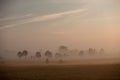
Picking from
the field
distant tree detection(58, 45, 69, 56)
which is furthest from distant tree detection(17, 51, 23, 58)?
distant tree detection(58, 45, 69, 56)

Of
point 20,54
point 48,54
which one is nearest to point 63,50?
point 48,54

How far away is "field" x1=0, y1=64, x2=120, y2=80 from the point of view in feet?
6.27

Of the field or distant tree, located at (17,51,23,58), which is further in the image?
distant tree, located at (17,51,23,58)

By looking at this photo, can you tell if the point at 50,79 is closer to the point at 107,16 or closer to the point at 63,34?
the point at 63,34

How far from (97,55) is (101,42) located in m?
0.12

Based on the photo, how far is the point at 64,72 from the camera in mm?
1946

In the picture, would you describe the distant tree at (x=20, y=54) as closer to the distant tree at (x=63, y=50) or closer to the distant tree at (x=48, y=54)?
the distant tree at (x=48, y=54)

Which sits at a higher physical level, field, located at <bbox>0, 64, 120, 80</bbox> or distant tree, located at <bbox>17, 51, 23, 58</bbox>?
distant tree, located at <bbox>17, 51, 23, 58</bbox>

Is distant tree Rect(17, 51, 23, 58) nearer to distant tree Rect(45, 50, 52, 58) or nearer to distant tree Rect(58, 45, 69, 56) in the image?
distant tree Rect(45, 50, 52, 58)

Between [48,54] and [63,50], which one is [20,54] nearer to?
[48,54]

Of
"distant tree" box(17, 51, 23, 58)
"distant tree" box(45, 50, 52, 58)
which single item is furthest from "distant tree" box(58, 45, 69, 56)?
"distant tree" box(17, 51, 23, 58)

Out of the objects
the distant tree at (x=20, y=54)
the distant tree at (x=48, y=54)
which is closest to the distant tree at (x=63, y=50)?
the distant tree at (x=48, y=54)

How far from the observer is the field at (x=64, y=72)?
1.91 metres

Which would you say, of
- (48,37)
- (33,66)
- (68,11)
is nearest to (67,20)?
(68,11)
